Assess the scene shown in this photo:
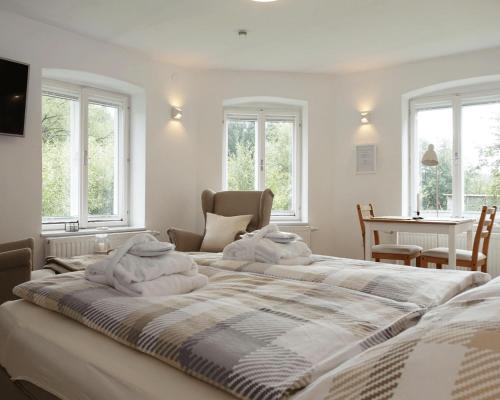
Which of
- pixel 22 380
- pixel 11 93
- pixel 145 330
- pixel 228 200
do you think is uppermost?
pixel 11 93

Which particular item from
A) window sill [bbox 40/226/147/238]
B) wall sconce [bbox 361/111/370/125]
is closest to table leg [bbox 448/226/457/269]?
wall sconce [bbox 361/111/370/125]

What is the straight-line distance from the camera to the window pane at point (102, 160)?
15.4 feet

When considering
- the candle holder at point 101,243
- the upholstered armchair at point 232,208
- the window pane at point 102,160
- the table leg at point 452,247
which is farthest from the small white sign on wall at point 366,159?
the candle holder at point 101,243

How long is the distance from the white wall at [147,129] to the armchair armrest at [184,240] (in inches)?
28.4

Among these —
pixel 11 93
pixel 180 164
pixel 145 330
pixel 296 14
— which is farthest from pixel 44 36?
pixel 145 330

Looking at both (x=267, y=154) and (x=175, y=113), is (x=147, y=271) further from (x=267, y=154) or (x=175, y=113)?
(x=267, y=154)

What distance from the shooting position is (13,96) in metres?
3.62

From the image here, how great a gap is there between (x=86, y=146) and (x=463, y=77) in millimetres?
4222

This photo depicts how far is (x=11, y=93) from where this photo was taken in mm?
3611

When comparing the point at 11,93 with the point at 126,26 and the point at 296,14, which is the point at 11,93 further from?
the point at 296,14

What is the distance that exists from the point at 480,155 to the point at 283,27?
2.76m

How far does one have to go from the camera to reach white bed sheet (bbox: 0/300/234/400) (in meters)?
1.01

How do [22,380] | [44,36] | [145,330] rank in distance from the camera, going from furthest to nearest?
[44,36]
[22,380]
[145,330]

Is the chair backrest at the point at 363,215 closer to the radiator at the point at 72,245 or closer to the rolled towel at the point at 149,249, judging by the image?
the radiator at the point at 72,245
